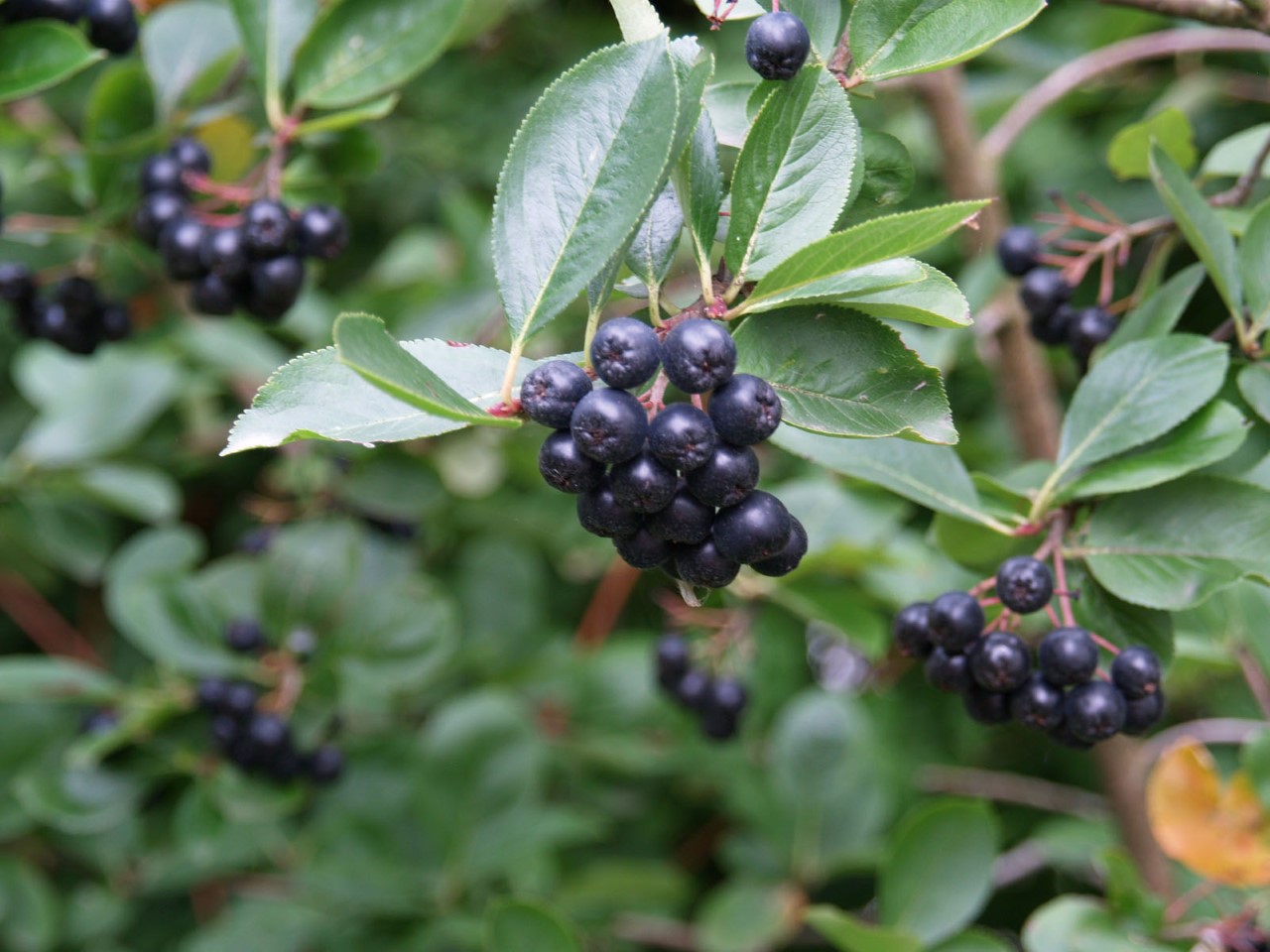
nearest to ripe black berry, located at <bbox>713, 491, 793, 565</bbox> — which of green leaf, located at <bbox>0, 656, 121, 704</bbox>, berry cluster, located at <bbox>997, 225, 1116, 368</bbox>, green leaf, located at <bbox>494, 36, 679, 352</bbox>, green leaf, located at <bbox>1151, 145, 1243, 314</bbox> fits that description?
green leaf, located at <bbox>494, 36, 679, 352</bbox>

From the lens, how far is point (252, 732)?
1928 millimetres

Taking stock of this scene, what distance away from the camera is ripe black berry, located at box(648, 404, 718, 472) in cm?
84

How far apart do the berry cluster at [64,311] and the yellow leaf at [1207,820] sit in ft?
5.57

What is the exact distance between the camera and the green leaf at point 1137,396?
1150 millimetres

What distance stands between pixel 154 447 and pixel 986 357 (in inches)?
69.2

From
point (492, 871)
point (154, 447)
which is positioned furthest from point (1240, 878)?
point (154, 447)

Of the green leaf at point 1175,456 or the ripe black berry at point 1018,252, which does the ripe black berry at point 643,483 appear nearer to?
the green leaf at point 1175,456

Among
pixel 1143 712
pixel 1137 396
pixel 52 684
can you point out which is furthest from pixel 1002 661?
pixel 52 684

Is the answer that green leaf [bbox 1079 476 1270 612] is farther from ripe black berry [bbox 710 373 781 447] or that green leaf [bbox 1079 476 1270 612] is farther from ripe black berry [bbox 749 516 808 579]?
ripe black berry [bbox 710 373 781 447]

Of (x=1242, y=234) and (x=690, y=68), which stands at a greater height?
A: (x=690, y=68)

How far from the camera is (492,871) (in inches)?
86.0

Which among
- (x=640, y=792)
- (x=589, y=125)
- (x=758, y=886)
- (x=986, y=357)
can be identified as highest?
(x=589, y=125)

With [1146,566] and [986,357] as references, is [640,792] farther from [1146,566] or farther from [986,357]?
[1146,566]

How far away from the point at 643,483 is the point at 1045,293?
2.76 ft
